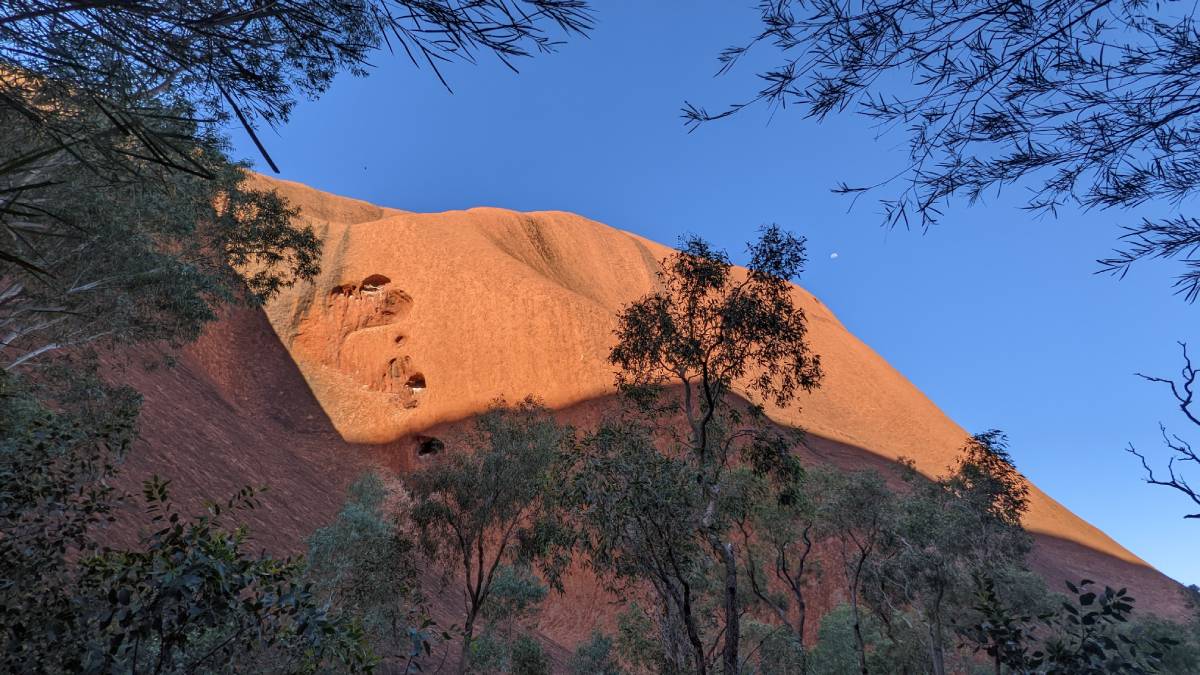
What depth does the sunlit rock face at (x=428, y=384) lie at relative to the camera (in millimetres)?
33062

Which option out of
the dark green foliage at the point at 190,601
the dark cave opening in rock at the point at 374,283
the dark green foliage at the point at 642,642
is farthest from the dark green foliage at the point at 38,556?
the dark cave opening in rock at the point at 374,283

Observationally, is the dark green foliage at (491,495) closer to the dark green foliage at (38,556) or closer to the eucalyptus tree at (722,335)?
the eucalyptus tree at (722,335)

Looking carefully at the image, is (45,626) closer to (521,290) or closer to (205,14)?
(205,14)

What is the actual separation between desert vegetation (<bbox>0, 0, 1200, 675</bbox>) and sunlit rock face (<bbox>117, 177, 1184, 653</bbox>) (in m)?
6.58

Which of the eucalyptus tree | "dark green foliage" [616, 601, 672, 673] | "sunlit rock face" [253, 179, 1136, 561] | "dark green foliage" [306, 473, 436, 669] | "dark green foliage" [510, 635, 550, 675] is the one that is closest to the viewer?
the eucalyptus tree

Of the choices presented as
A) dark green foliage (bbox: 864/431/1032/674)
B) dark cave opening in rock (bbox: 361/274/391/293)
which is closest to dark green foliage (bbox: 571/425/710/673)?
dark green foliage (bbox: 864/431/1032/674)

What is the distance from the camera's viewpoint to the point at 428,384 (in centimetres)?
4069

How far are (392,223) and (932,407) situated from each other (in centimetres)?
4571

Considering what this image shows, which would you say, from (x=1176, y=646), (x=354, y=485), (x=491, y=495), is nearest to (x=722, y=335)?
(x=491, y=495)

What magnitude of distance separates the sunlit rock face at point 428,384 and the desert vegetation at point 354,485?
21.6 ft

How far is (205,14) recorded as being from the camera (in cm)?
313

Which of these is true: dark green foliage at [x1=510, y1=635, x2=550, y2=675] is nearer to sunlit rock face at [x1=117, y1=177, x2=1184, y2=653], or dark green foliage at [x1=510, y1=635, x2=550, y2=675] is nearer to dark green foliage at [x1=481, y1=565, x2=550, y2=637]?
dark green foliage at [x1=481, y1=565, x2=550, y2=637]

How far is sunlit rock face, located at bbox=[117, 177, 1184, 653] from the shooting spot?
33.1m

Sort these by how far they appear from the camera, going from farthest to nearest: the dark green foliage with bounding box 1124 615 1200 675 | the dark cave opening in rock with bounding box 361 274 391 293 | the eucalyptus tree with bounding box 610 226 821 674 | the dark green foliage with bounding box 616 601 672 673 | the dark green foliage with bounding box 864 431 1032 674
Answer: the dark cave opening in rock with bounding box 361 274 391 293, the dark green foliage with bounding box 1124 615 1200 675, the dark green foliage with bounding box 616 601 672 673, the dark green foliage with bounding box 864 431 1032 674, the eucalyptus tree with bounding box 610 226 821 674
